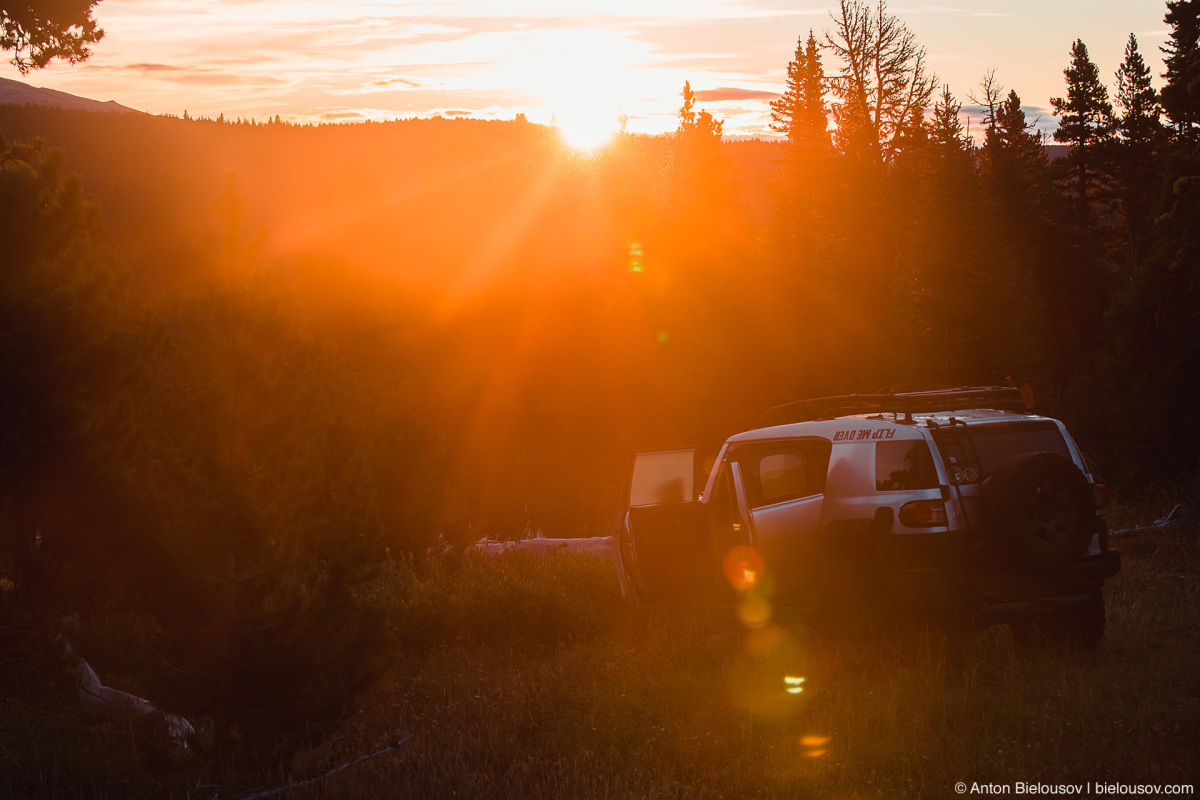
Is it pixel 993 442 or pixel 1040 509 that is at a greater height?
pixel 993 442

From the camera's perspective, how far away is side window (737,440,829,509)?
27.8 feet

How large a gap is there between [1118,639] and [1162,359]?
24206 mm

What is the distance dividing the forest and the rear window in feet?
14.9

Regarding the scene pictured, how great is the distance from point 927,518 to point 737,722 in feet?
6.93

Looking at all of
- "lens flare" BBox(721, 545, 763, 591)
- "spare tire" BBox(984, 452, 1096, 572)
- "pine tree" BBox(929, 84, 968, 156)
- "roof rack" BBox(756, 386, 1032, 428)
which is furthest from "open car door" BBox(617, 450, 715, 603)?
"pine tree" BBox(929, 84, 968, 156)

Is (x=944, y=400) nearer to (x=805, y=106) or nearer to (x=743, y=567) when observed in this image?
(x=743, y=567)

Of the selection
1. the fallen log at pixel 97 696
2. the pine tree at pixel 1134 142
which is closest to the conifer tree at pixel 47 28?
the fallen log at pixel 97 696

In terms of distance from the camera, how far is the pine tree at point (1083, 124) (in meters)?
55.2

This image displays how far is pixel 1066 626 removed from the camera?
25.7 feet

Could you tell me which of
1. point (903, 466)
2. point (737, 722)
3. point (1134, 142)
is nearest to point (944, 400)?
point (903, 466)

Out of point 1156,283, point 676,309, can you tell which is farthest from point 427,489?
point 676,309

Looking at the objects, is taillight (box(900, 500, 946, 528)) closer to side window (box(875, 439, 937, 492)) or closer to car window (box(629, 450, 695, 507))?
side window (box(875, 439, 937, 492))

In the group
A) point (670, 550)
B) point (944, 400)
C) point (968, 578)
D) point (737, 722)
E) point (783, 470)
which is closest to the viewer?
point (737, 722)

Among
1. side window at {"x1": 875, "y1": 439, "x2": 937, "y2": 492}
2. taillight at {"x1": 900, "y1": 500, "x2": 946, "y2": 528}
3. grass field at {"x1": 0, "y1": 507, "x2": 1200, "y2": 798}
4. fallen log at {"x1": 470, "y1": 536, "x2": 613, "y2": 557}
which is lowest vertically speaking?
fallen log at {"x1": 470, "y1": 536, "x2": 613, "y2": 557}
